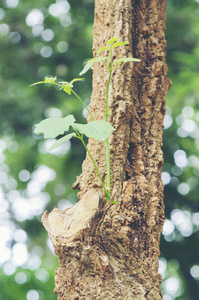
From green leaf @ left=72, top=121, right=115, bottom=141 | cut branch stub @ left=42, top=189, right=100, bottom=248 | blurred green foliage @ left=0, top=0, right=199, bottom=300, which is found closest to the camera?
green leaf @ left=72, top=121, right=115, bottom=141

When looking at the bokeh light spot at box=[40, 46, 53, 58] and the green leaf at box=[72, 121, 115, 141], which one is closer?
the green leaf at box=[72, 121, 115, 141]

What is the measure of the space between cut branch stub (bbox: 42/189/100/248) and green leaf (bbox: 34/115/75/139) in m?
0.27

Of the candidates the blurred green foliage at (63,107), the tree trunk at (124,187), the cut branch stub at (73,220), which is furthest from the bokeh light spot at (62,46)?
the cut branch stub at (73,220)

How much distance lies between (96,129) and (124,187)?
11.6 inches

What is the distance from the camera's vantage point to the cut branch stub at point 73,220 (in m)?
1.23

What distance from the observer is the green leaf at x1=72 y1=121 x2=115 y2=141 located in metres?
1.13

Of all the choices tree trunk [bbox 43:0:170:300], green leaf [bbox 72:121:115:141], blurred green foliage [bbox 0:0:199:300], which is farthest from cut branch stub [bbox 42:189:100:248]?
blurred green foliage [bbox 0:0:199:300]

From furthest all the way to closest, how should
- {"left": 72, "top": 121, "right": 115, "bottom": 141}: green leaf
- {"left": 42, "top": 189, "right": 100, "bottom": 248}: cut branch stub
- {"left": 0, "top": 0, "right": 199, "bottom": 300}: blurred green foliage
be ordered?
{"left": 0, "top": 0, "right": 199, "bottom": 300}: blurred green foliage < {"left": 42, "top": 189, "right": 100, "bottom": 248}: cut branch stub < {"left": 72, "top": 121, "right": 115, "bottom": 141}: green leaf

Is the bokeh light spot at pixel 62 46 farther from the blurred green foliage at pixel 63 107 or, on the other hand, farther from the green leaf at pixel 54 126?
the green leaf at pixel 54 126

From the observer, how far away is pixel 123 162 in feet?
4.56

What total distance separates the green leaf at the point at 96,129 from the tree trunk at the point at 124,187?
23cm

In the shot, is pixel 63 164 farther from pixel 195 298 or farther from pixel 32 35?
pixel 195 298

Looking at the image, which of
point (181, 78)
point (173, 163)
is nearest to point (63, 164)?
point (173, 163)

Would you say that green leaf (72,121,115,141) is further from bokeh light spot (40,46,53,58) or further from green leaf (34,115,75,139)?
bokeh light spot (40,46,53,58)
